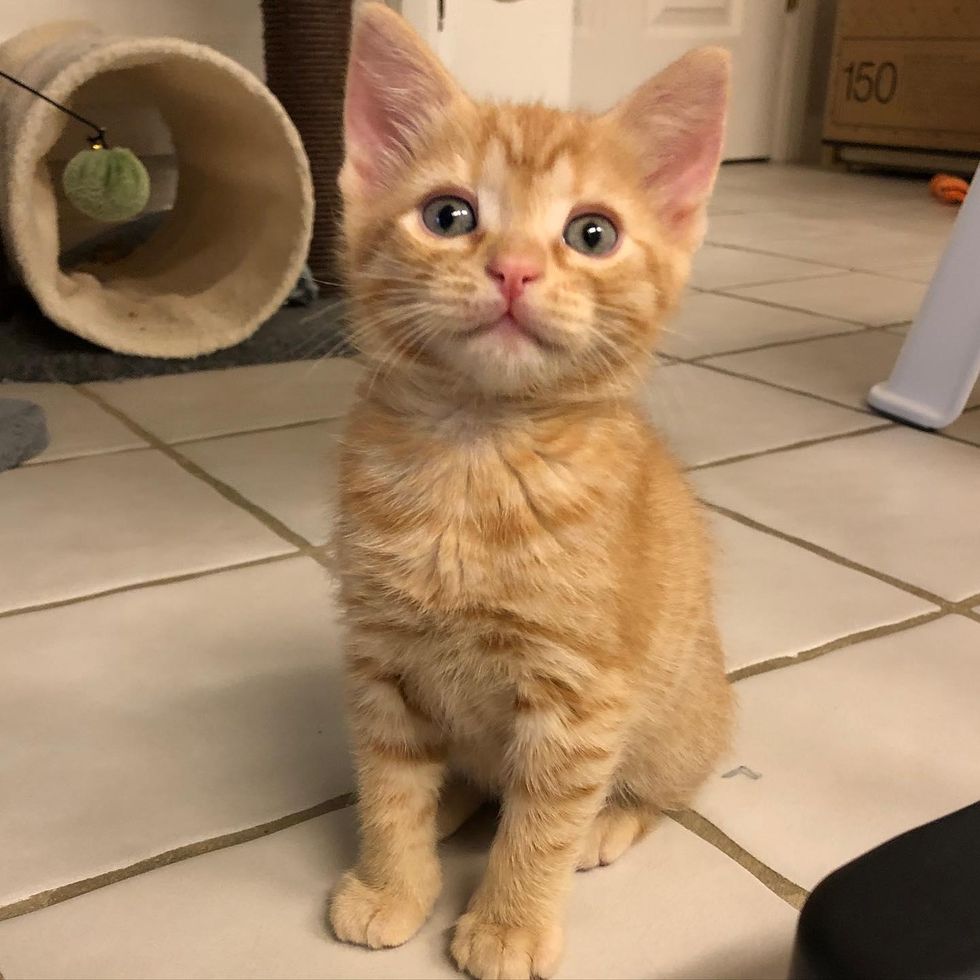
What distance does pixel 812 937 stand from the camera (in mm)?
525

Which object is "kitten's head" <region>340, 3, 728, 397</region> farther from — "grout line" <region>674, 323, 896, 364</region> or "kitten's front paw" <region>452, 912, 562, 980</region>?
"grout line" <region>674, 323, 896, 364</region>

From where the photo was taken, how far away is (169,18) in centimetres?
225

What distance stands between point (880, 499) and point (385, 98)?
881 mm

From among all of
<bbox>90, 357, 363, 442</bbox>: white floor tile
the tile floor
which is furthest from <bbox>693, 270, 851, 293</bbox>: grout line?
<bbox>90, 357, 363, 442</bbox>: white floor tile

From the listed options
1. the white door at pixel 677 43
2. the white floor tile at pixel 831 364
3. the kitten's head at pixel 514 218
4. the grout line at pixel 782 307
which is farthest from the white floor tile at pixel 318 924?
the white door at pixel 677 43

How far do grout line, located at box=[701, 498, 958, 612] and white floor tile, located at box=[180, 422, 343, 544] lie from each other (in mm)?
451

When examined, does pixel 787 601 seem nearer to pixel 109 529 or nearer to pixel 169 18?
pixel 109 529

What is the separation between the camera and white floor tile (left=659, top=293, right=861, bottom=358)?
2.01 m

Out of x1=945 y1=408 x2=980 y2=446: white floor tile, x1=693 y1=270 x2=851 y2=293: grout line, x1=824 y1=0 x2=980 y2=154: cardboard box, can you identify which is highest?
x1=824 y1=0 x2=980 y2=154: cardboard box

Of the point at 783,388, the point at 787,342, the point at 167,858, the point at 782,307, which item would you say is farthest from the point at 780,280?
the point at 167,858

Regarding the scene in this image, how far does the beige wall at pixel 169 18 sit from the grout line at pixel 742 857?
196 cm

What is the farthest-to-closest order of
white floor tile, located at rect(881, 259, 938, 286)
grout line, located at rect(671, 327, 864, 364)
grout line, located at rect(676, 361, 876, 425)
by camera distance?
white floor tile, located at rect(881, 259, 938, 286) → grout line, located at rect(671, 327, 864, 364) → grout line, located at rect(676, 361, 876, 425)

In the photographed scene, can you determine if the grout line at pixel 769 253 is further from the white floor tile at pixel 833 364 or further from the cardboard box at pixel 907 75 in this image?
the cardboard box at pixel 907 75

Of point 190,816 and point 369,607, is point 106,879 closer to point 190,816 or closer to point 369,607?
point 190,816
